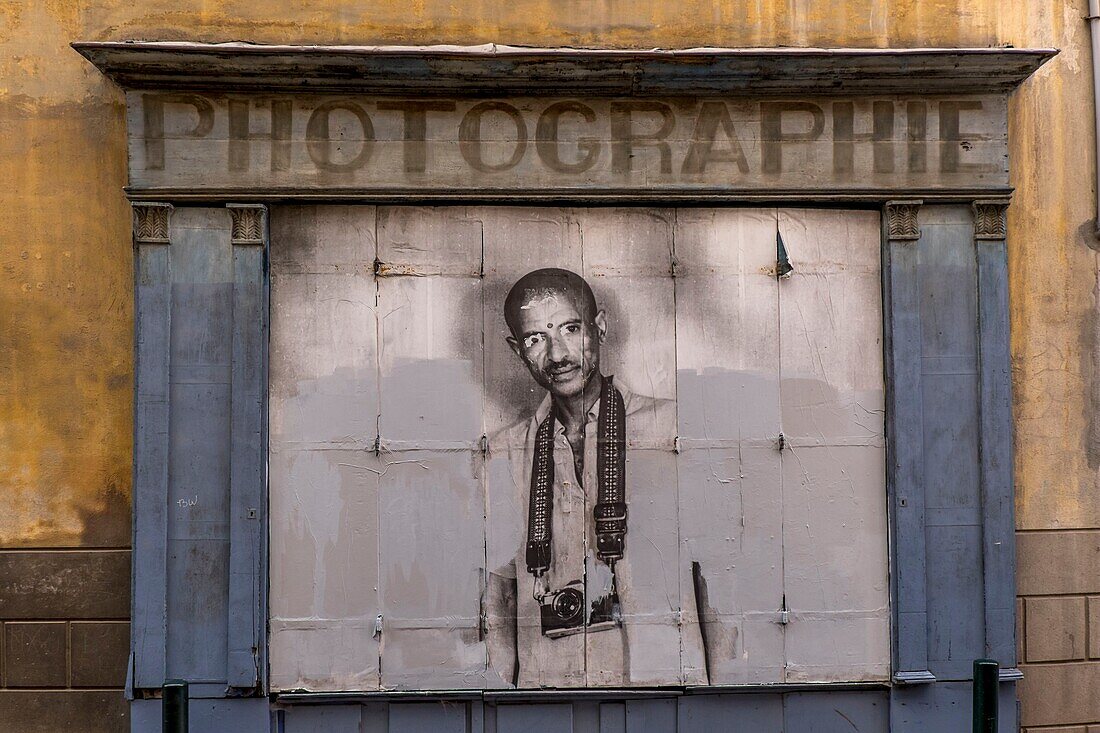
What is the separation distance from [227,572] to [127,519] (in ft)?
2.87

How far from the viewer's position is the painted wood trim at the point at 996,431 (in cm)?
599

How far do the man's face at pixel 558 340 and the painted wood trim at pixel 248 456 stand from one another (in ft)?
5.82

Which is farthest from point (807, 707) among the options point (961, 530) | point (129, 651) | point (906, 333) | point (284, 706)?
point (129, 651)

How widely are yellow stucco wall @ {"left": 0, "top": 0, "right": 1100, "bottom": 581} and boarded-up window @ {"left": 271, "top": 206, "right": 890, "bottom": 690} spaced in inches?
47.5

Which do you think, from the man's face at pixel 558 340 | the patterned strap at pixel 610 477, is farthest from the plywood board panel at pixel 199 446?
the patterned strap at pixel 610 477

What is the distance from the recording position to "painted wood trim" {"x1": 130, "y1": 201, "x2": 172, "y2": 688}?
5809mm

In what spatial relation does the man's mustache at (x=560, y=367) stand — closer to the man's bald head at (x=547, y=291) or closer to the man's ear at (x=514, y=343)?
the man's ear at (x=514, y=343)

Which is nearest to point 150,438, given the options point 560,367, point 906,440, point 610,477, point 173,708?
point 173,708

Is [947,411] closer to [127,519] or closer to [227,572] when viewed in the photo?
[227,572]

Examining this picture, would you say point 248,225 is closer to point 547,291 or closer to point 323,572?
point 547,291

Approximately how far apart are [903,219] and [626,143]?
2018 millimetres

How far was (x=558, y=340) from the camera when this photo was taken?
6094 mm

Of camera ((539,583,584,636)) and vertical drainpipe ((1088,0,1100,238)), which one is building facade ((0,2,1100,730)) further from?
vertical drainpipe ((1088,0,1100,238))

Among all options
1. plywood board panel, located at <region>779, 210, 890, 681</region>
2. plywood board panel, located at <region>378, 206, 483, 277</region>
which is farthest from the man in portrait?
plywood board panel, located at <region>779, 210, 890, 681</region>
